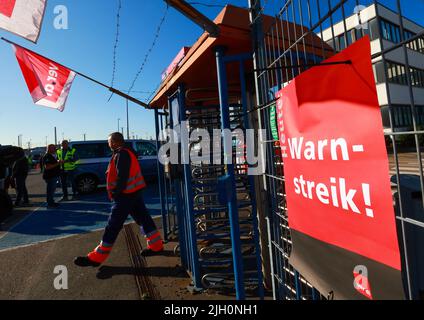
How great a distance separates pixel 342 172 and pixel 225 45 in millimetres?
1607

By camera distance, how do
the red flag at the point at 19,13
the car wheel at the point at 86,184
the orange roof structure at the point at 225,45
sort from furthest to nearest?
the car wheel at the point at 86,184, the red flag at the point at 19,13, the orange roof structure at the point at 225,45

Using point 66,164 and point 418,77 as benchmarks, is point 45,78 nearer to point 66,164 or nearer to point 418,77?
point 418,77

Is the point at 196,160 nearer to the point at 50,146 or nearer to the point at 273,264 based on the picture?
the point at 273,264

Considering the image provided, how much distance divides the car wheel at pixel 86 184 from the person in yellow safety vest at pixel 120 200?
7.41 metres

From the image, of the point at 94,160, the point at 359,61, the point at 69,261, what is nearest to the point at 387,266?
the point at 359,61

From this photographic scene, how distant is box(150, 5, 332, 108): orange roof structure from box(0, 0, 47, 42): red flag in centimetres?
147

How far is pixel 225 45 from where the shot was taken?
7.84ft

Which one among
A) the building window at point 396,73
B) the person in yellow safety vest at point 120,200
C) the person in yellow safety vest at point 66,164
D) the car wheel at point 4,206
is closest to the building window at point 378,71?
the building window at point 396,73

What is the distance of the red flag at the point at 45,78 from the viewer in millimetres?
4613

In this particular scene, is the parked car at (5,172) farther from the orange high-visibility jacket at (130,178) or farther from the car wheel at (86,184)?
the orange high-visibility jacket at (130,178)

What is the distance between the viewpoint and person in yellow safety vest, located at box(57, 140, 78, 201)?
972 centimetres

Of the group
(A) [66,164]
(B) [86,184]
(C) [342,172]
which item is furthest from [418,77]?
(B) [86,184]

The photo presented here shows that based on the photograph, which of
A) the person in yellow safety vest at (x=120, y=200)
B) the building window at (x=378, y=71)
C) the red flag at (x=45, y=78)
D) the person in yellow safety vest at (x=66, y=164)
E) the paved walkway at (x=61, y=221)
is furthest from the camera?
the person in yellow safety vest at (x=66, y=164)

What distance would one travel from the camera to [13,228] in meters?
6.44
